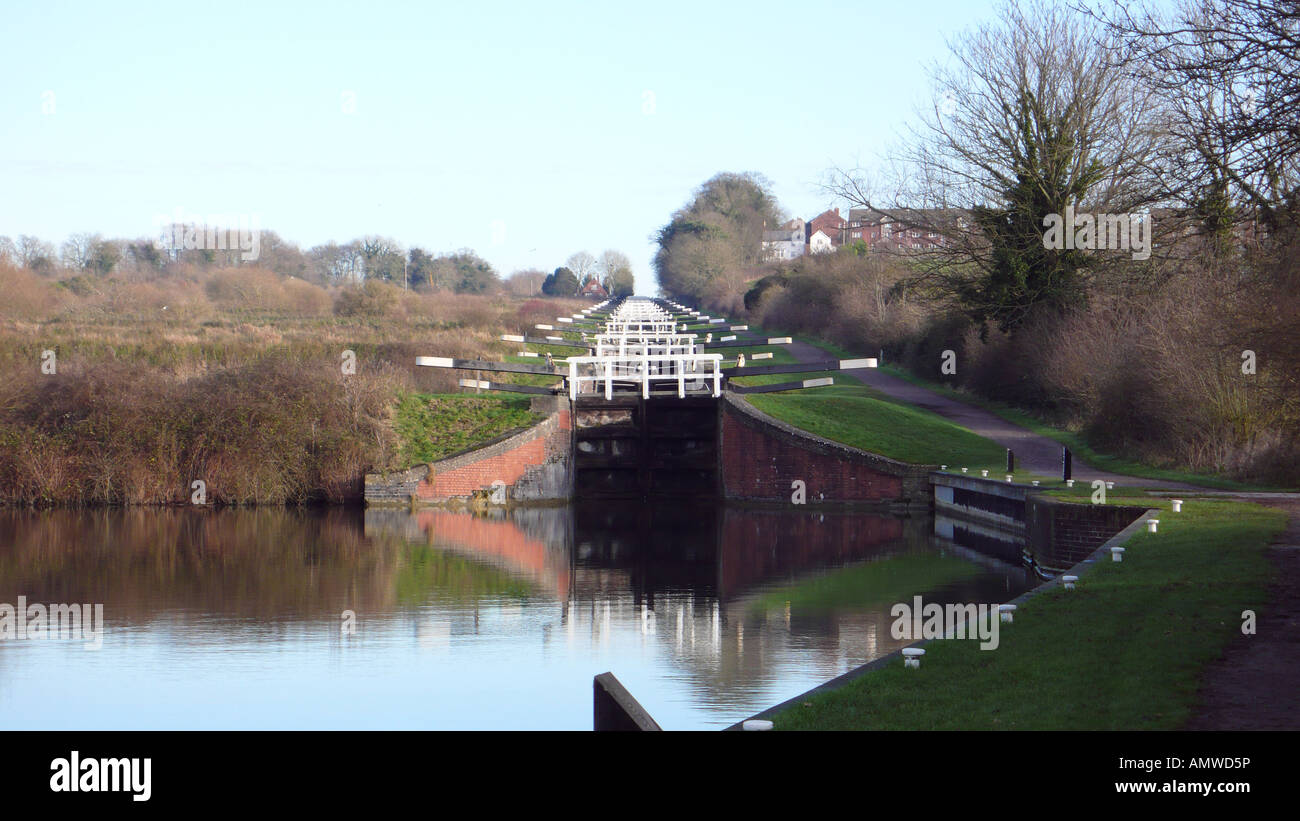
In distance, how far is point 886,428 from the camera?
27062 millimetres

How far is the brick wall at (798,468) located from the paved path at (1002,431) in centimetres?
228

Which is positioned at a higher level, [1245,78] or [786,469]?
[1245,78]

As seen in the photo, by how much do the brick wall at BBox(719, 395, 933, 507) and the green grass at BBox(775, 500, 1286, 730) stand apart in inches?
513

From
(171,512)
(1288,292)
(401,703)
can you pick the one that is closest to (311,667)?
(401,703)

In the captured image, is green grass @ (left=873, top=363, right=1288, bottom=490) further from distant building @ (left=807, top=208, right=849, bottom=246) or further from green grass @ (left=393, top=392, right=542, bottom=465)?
distant building @ (left=807, top=208, right=849, bottom=246)

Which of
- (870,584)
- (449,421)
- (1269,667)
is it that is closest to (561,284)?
(449,421)

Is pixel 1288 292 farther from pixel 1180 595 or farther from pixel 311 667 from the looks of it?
pixel 311 667

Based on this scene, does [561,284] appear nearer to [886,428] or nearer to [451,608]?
[886,428]

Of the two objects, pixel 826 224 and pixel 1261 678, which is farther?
pixel 826 224

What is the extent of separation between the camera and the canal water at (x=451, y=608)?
1051cm

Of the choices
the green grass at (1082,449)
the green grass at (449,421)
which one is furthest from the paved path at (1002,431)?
the green grass at (449,421)

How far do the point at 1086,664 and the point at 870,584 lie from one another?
9.05 meters

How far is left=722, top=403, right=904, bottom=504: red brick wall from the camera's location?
24.6m
